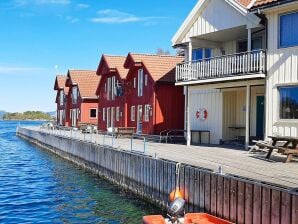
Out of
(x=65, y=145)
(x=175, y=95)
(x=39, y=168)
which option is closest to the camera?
(x=39, y=168)

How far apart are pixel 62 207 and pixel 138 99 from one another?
63.9 feet

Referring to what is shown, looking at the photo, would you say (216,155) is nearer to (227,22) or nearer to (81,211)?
(81,211)

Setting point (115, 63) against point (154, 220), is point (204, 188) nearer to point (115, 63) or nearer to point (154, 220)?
point (154, 220)

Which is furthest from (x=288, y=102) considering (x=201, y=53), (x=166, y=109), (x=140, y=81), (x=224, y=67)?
(x=140, y=81)

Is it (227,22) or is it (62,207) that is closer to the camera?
(62,207)

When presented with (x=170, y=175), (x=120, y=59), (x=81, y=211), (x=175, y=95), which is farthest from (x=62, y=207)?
(x=120, y=59)

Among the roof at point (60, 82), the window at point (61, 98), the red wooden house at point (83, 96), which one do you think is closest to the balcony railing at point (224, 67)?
the red wooden house at point (83, 96)

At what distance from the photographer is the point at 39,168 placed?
3128 cm

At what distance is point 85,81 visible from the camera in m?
56.9

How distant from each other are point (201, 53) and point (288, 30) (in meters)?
8.70

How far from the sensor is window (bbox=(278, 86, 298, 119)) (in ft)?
64.2

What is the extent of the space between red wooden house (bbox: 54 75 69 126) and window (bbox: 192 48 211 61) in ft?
122

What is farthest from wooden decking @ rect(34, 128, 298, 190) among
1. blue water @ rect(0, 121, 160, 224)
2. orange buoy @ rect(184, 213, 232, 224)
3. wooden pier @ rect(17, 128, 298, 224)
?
blue water @ rect(0, 121, 160, 224)

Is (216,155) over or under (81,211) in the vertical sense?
over
